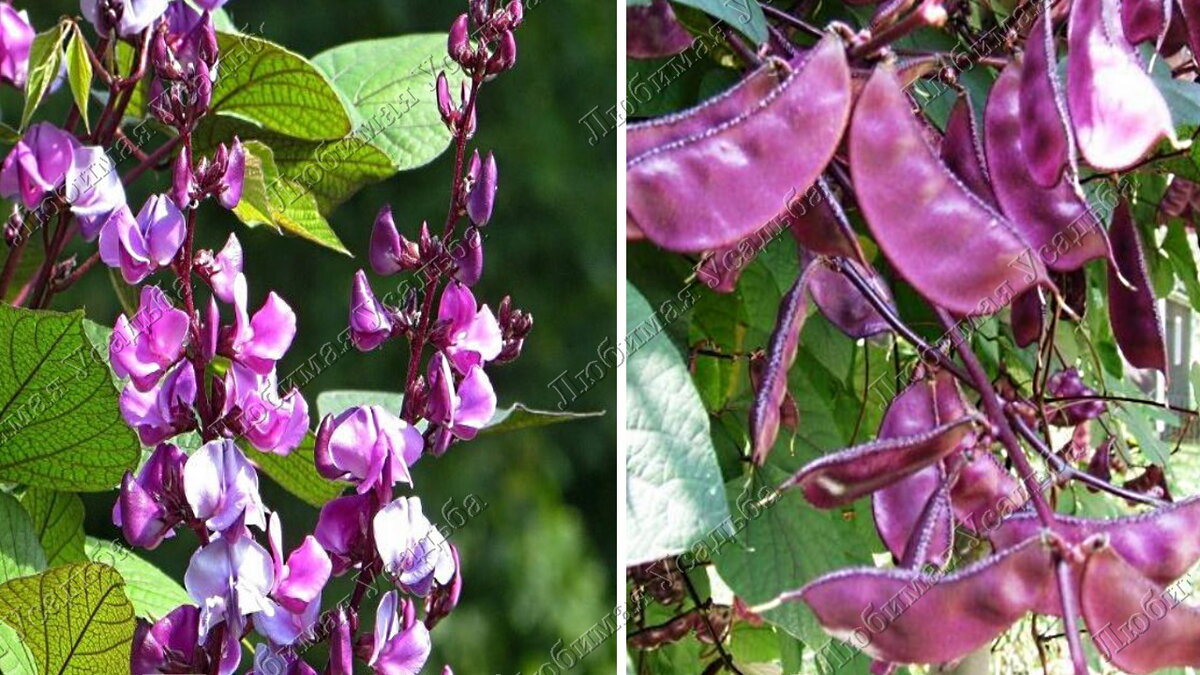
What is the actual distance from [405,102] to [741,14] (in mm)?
260

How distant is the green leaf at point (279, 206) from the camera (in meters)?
0.50

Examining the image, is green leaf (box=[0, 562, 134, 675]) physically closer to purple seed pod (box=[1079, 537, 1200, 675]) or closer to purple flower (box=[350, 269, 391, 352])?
purple flower (box=[350, 269, 391, 352])

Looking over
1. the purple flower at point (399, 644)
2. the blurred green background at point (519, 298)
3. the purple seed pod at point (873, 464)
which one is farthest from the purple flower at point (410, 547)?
the blurred green background at point (519, 298)

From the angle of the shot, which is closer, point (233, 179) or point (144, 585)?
point (233, 179)

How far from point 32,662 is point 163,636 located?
0.26 feet

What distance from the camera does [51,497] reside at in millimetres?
545

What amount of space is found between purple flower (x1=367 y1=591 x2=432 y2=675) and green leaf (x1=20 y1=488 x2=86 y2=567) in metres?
0.16

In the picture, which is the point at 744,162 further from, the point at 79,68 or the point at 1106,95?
the point at 79,68

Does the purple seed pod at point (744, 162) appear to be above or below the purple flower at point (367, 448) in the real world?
above

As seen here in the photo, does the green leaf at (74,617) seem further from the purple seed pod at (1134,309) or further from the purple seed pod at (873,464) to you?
the purple seed pod at (1134,309)

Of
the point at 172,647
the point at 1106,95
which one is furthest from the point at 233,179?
the point at 1106,95

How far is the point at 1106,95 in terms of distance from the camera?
1.26 feet

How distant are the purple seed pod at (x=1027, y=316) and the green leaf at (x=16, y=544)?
339mm

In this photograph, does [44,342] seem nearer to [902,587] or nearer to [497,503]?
[902,587]
